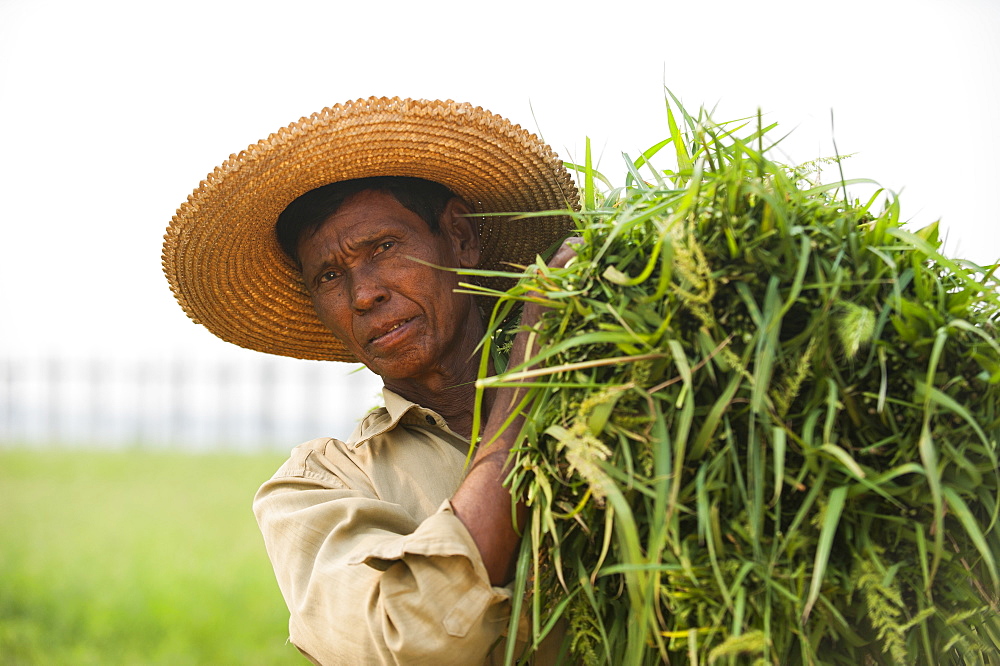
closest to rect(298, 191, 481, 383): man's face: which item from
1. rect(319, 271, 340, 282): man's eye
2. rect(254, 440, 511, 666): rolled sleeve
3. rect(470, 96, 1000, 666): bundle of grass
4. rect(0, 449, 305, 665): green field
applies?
rect(319, 271, 340, 282): man's eye

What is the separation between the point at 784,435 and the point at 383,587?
0.72 meters

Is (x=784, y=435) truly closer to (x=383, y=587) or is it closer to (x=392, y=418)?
(x=383, y=587)

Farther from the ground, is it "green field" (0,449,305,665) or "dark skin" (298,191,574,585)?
"dark skin" (298,191,574,585)

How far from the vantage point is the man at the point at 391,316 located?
59.6 inches

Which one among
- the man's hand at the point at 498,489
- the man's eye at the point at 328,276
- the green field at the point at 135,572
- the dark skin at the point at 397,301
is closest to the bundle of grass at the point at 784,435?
the man's hand at the point at 498,489

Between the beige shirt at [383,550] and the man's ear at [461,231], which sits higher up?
the man's ear at [461,231]

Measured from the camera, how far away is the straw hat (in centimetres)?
199

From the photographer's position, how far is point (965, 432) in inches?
47.4

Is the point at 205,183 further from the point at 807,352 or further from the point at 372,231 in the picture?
the point at 807,352

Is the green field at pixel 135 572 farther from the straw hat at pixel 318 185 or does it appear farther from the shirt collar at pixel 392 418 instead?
the shirt collar at pixel 392 418

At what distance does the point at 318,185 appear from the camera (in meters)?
2.11

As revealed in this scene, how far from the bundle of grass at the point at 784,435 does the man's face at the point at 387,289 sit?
75 centimetres

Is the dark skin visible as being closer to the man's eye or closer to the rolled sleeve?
the man's eye

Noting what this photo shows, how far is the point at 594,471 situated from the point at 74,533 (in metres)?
9.70
